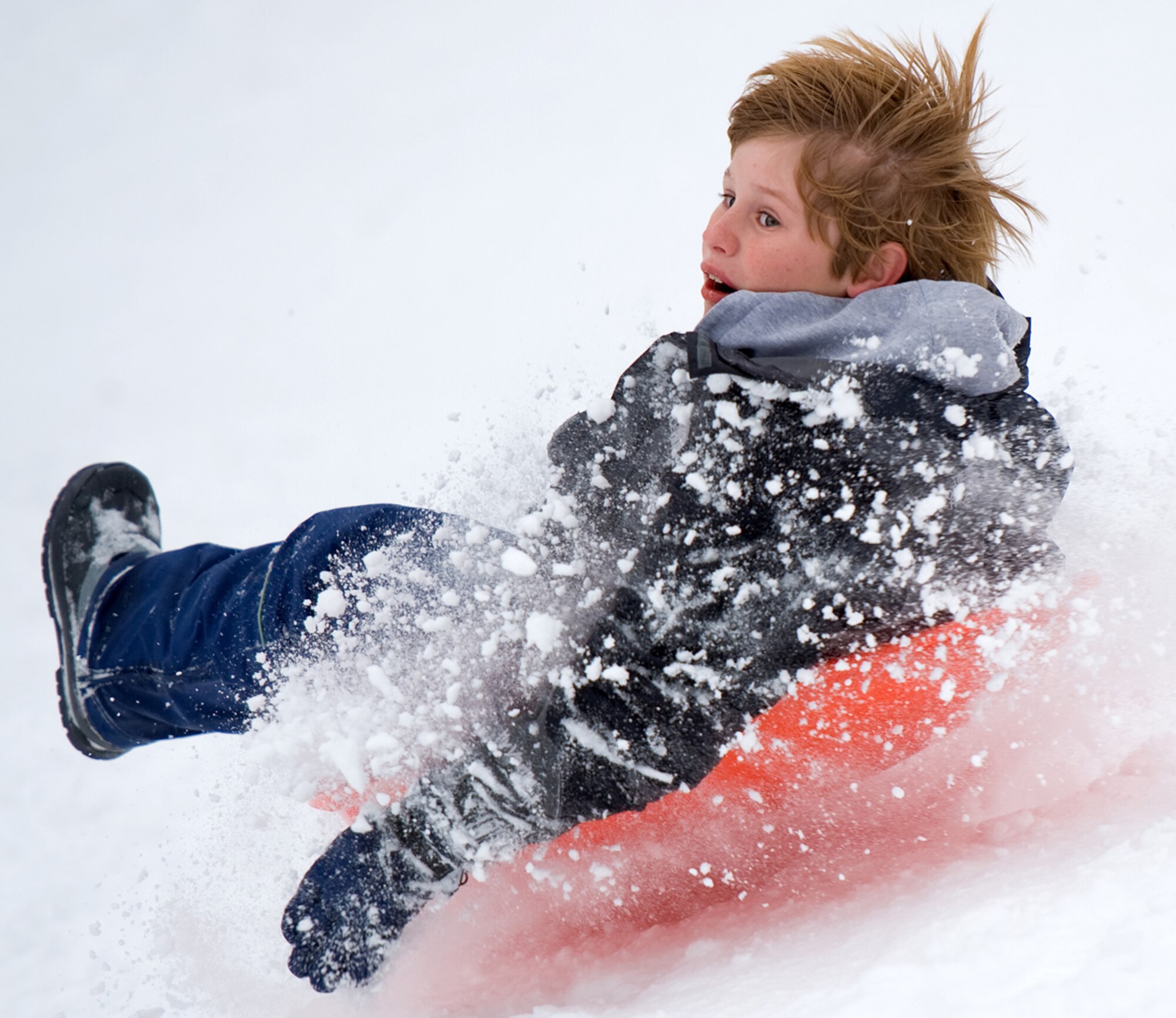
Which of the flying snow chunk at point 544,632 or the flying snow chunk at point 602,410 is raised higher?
the flying snow chunk at point 602,410

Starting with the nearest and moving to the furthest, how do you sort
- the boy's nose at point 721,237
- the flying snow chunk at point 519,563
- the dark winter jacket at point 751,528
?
1. the dark winter jacket at point 751,528
2. the flying snow chunk at point 519,563
3. the boy's nose at point 721,237

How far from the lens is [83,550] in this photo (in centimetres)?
125

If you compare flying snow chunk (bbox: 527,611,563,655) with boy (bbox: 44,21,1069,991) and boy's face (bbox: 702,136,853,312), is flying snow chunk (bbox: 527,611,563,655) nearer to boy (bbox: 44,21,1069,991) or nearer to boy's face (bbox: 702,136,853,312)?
boy (bbox: 44,21,1069,991)

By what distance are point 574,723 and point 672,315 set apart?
143 cm

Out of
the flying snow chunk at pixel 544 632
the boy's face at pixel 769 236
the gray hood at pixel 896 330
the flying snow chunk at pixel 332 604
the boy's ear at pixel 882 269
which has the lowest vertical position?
the flying snow chunk at pixel 544 632

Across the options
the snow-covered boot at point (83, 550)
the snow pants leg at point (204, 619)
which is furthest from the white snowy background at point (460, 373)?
the snow-covered boot at point (83, 550)

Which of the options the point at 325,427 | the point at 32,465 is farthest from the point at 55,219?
the point at 325,427

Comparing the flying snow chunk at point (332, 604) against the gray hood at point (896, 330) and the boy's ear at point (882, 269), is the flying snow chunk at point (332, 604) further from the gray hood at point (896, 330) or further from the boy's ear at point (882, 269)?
the boy's ear at point (882, 269)

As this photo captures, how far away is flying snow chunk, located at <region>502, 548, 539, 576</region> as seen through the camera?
2.74 feet

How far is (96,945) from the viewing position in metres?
1.26

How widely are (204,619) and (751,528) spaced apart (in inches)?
28.4

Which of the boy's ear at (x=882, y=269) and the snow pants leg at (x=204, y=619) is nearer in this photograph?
the boy's ear at (x=882, y=269)

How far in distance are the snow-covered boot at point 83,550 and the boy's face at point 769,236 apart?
92 centimetres

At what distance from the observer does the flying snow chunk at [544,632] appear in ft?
2.66
